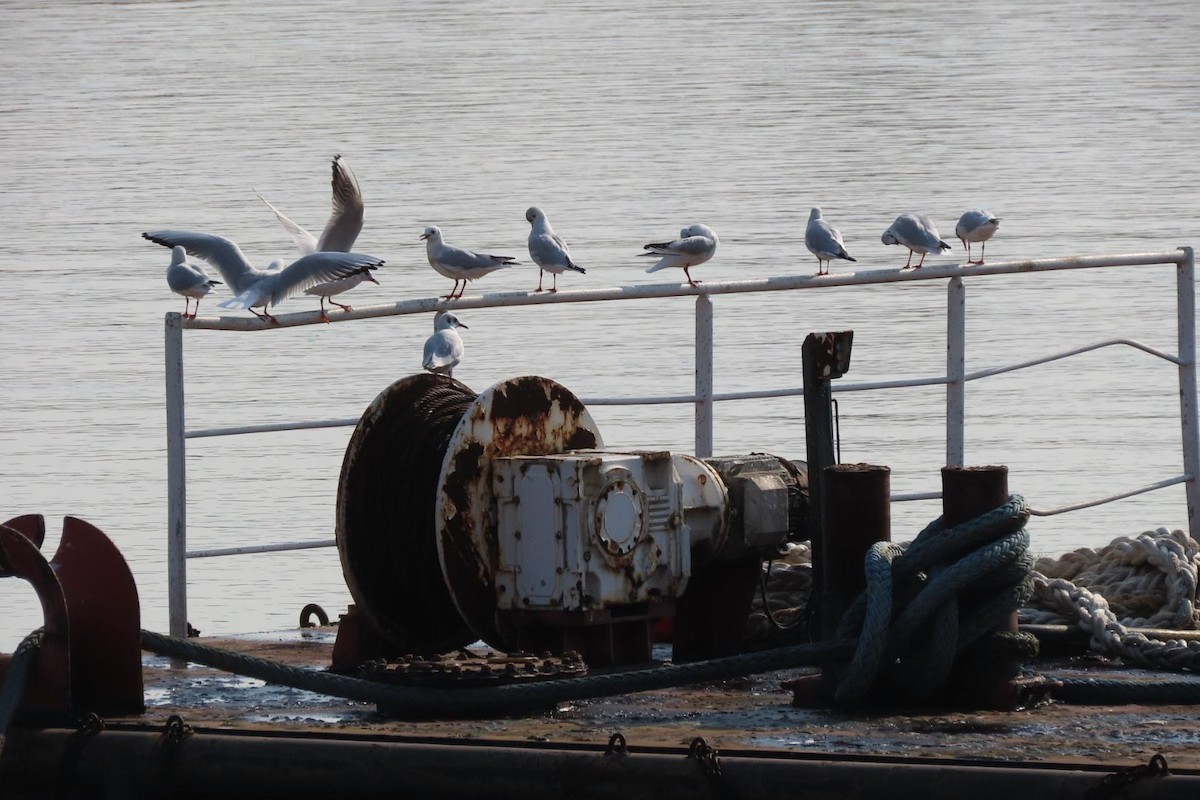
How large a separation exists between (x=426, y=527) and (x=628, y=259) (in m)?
18.1

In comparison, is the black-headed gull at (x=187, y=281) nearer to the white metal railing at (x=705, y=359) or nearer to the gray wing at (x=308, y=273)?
the gray wing at (x=308, y=273)

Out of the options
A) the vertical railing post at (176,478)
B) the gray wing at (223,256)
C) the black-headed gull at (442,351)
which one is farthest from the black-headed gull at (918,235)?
the vertical railing post at (176,478)

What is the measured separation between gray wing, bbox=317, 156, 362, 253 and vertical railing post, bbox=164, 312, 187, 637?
18.5 ft

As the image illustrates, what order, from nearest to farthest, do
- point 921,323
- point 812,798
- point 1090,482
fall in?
point 812,798, point 1090,482, point 921,323

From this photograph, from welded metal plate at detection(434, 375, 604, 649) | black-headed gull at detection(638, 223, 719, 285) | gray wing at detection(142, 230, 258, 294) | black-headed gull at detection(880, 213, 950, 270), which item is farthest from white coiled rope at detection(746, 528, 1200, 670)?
black-headed gull at detection(880, 213, 950, 270)

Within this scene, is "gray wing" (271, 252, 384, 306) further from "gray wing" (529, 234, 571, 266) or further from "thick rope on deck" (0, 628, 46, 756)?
"thick rope on deck" (0, 628, 46, 756)

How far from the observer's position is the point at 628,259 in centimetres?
2434

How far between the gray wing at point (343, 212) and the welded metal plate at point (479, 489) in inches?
258

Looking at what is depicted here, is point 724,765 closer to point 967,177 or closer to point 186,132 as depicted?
point 967,177

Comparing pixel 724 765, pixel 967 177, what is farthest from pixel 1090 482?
pixel 967 177

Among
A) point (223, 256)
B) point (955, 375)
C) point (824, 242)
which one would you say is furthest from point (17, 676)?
point (824, 242)

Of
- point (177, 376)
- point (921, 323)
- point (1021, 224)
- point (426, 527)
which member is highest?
point (1021, 224)

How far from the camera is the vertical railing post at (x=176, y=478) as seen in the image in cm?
709

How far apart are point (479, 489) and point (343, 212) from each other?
22.8 ft
